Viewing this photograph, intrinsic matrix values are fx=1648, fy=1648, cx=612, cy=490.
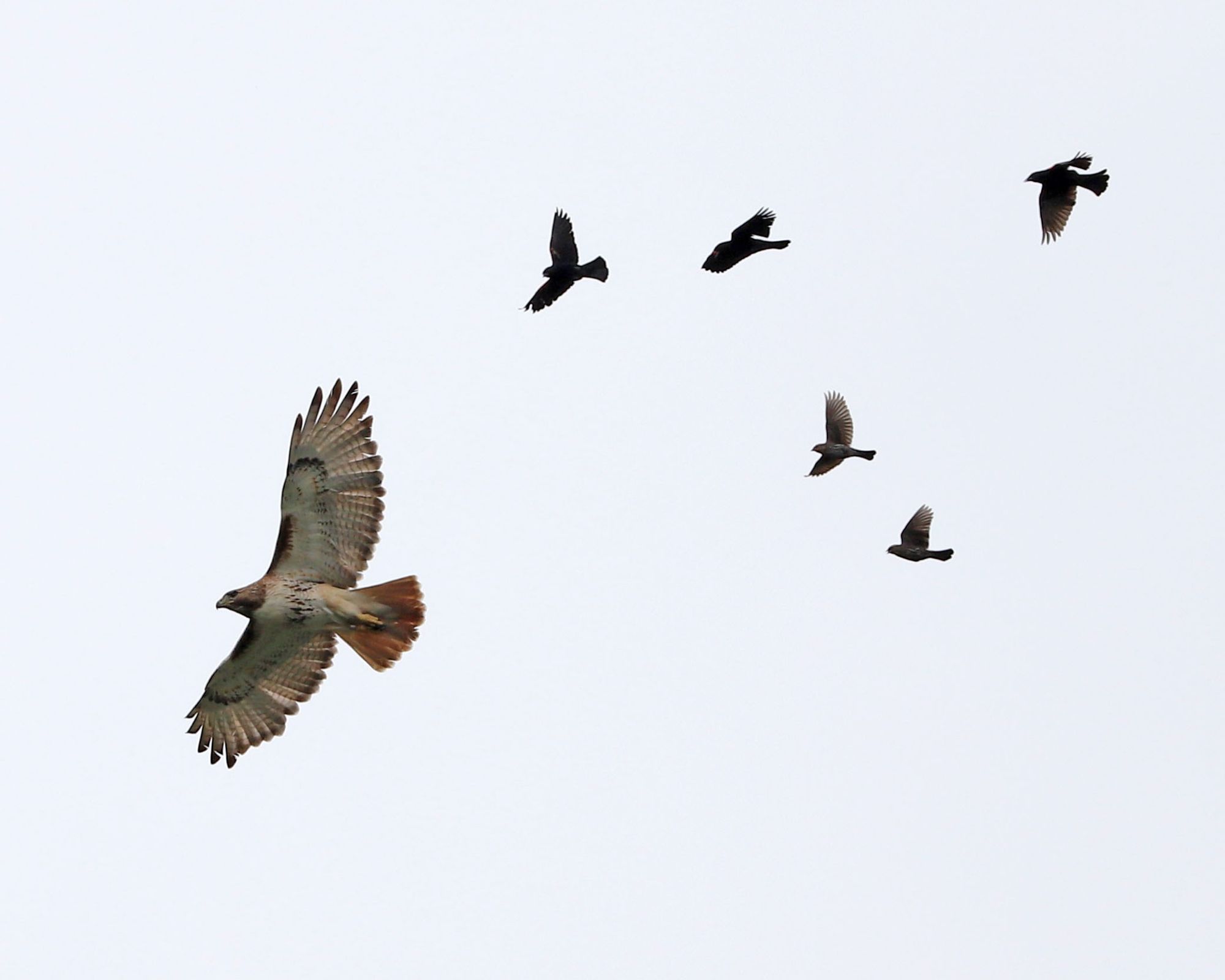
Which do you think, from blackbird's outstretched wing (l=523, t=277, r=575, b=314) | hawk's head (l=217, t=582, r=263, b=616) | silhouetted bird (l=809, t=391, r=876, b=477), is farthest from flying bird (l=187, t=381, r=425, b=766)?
silhouetted bird (l=809, t=391, r=876, b=477)

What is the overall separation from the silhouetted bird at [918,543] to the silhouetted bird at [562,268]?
511cm

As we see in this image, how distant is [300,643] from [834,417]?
8377mm

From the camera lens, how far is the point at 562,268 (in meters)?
19.0

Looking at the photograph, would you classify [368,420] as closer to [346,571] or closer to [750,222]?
[346,571]

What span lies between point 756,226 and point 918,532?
14.9ft

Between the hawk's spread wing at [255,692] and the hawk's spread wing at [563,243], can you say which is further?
the hawk's spread wing at [563,243]

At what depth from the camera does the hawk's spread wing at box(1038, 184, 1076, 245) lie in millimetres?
19422

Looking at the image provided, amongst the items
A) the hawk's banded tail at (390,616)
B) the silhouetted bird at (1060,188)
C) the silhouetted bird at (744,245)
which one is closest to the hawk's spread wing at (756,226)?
the silhouetted bird at (744,245)

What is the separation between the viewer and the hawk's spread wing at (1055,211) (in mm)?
19422

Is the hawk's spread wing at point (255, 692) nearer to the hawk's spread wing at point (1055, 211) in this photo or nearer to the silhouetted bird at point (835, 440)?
the silhouetted bird at point (835, 440)

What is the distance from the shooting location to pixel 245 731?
56.3ft

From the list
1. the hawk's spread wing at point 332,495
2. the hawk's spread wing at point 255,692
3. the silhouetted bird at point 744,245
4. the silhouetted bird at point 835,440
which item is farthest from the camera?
the silhouetted bird at point 835,440

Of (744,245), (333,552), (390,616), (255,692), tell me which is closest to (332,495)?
(333,552)

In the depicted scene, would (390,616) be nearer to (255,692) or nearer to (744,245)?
(255,692)
